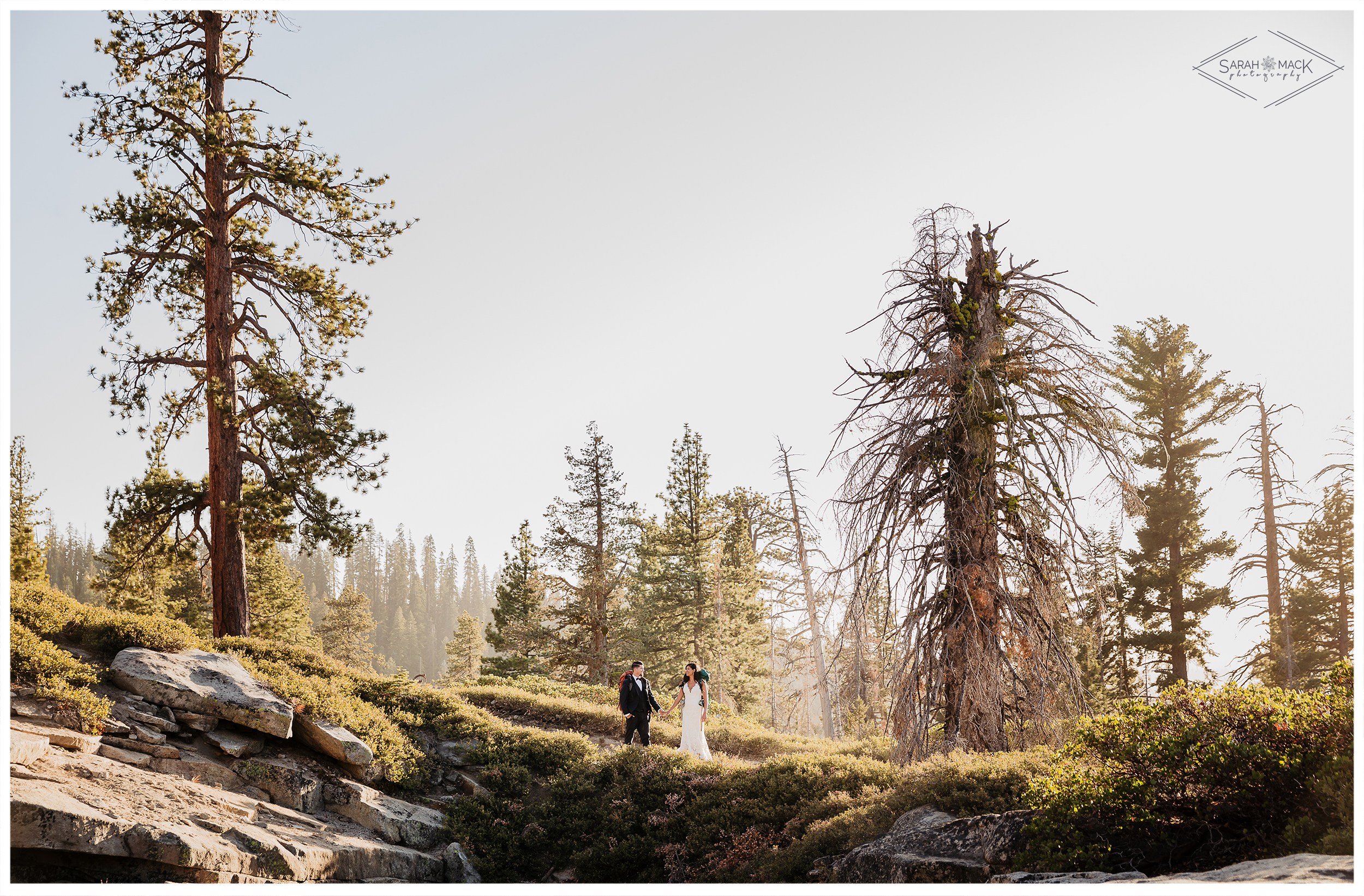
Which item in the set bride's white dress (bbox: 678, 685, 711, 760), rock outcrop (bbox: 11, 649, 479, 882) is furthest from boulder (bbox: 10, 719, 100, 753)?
bride's white dress (bbox: 678, 685, 711, 760)

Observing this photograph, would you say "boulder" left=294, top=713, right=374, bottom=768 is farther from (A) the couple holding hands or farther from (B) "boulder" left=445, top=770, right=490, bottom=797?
(A) the couple holding hands

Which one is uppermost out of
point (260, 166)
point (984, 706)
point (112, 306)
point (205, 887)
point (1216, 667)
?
point (260, 166)

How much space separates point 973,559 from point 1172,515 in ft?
52.9

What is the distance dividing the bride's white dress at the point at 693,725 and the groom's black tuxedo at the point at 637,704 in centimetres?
59

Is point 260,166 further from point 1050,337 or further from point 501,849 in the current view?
point 1050,337

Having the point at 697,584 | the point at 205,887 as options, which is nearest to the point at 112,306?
the point at 205,887

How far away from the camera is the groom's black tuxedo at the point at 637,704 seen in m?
14.2

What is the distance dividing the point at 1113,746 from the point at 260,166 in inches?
638

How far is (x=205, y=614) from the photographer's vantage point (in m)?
35.0

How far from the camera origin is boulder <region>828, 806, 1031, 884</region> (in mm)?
6438

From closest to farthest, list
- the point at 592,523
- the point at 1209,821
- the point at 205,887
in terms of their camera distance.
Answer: the point at 1209,821 → the point at 205,887 → the point at 592,523

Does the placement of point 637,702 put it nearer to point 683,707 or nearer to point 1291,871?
point 683,707

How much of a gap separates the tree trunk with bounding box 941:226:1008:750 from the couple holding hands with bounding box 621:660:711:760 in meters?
4.97

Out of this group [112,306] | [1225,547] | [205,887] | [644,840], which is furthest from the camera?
[1225,547]
